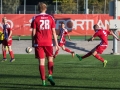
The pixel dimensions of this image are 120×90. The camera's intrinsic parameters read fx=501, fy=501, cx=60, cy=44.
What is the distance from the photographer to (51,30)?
1316 cm

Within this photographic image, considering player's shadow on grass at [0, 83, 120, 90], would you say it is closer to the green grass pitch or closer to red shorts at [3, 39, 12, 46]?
the green grass pitch

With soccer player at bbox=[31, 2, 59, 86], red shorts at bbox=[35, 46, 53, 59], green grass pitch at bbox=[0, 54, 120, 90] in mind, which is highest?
soccer player at bbox=[31, 2, 59, 86]

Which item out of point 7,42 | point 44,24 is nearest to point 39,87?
point 44,24

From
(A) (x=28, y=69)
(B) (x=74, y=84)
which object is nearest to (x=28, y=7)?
(A) (x=28, y=69)

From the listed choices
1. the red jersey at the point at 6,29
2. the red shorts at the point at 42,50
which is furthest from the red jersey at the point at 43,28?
the red jersey at the point at 6,29

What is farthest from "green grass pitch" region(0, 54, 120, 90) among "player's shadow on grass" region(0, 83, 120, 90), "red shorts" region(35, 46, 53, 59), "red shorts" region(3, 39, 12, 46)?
"red shorts" region(3, 39, 12, 46)

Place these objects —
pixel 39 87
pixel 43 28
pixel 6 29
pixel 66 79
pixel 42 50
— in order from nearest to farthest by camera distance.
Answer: pixel 39 87, pixel 43 28, pixel 42 50, pixel 66 79, pixel 6 29

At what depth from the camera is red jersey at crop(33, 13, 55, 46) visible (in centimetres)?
1302

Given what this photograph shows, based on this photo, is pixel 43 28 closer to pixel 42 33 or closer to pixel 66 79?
pixel 42 33

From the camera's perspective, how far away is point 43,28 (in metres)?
13.0

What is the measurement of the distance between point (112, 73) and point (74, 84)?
3.69 meters

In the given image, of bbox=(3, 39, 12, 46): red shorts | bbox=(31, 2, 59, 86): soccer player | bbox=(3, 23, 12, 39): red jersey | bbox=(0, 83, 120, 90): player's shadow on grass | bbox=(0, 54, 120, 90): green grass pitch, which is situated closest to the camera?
bbox=(0, 83, 120, 90): player's shadow on grass

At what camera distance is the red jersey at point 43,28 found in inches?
513

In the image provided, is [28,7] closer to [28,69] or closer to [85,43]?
[85,43]
